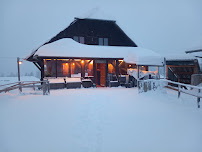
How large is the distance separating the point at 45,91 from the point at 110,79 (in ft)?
21.4

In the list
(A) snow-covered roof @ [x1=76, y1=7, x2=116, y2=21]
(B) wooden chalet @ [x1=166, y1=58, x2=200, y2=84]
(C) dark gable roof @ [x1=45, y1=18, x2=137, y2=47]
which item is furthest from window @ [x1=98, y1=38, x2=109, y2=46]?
(B) wooden chalet @ [x1=166, y1=58, x2=200, y2=84]

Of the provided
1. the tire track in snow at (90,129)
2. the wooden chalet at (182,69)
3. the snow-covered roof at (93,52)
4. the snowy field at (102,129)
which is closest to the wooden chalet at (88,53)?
the snow-covered roof at (93,52)

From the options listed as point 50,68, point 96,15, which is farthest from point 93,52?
point 96,15

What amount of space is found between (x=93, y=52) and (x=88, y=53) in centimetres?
59

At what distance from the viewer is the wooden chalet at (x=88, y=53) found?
12079 mm

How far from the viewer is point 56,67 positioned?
495 inches

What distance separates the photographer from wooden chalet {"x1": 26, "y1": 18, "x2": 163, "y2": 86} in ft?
39.6

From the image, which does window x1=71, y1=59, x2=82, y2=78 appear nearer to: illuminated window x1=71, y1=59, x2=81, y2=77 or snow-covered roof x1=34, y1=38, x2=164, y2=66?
illuminated window x1=71, y1=59, x2=81, y2=77

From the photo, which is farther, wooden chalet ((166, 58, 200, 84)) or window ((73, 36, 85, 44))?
window ((73, 36, 85, 44))

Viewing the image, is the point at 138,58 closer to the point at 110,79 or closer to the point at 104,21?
the point at 110,79

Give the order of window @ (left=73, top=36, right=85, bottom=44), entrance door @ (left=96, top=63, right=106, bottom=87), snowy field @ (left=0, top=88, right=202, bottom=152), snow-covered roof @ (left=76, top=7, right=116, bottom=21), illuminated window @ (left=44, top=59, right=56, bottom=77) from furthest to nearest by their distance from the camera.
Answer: snow-covered roof @ (left=76, top=7, right=116, bottom=21)
window @ (left=73, top=36, right=85, bottom=44)
entrance door @ (left=96, top=63, right=106, bottom=87)
illuminated window @ (left=44, top=59, right=56, bottom=77)
snowy field @ (left=0, top=88, right=202, bottom=152)

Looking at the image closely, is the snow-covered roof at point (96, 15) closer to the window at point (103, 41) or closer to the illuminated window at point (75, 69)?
the window at point (103, 41)

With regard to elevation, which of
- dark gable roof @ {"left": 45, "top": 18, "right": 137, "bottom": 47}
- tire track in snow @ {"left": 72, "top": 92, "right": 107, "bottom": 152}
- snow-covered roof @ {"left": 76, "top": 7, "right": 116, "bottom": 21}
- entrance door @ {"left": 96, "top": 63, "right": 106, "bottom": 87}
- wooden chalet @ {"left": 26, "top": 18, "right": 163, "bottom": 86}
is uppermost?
snow-covered roof @ {"left": 76, "top": 7, "right": 116, "bottom": 21}

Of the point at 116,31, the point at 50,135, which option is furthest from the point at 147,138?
the point at 116,31
